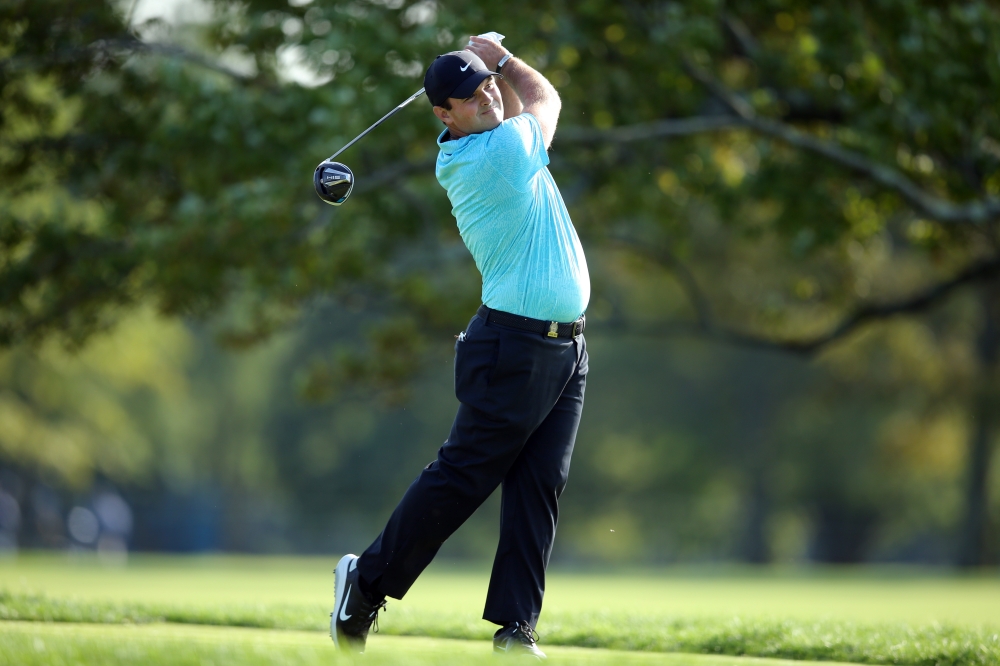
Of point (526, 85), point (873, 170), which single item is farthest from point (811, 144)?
point (526, 85)

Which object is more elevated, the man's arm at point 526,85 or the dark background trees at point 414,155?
the man's arm at point 526,85

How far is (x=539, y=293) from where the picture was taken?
4.49 m

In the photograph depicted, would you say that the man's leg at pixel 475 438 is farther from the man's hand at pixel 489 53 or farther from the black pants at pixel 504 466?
the man's hand at pixel 489 53

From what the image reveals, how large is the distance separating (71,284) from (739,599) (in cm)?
802

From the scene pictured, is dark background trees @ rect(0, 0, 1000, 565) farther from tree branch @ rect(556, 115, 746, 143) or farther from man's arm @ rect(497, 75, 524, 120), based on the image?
man's arm @ rect(497, 75, 524, 120)

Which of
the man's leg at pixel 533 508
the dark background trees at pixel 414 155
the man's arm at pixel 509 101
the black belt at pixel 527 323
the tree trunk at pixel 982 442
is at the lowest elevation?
the tree trunk at pixel 982 442

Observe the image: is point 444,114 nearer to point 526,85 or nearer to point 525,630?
point 526,85

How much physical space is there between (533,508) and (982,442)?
23982 millimetres

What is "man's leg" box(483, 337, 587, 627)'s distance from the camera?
4695 millimetres

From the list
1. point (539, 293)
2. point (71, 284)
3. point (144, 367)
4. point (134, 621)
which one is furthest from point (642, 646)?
point (144, 367)

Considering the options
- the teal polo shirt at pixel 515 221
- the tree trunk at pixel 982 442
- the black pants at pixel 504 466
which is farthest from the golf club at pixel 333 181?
the tree trunk at pixel 982 442

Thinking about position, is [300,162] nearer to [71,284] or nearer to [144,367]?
[71,284]

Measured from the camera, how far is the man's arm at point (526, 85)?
468 centimetres

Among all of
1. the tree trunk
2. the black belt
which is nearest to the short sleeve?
the black belt
